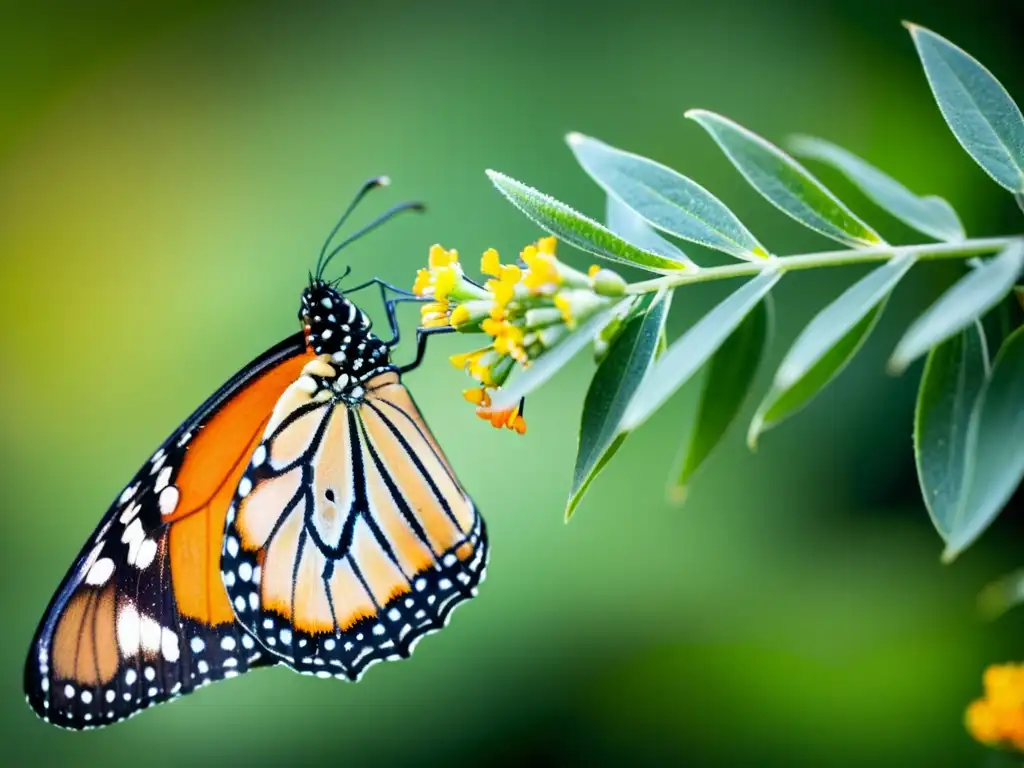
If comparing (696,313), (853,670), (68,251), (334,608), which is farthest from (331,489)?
(68,251)

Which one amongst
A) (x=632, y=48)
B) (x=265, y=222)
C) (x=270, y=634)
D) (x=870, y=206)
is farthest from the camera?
(x=265, y=222)

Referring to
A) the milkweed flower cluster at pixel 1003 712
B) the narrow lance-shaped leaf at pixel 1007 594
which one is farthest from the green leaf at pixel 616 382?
the milkweed flower cluster at pixel 1003 712

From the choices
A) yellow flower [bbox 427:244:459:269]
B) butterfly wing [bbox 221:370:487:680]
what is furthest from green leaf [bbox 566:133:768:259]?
butterfly wing [bbox 221:370:487:680]

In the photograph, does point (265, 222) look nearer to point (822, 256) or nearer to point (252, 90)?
point (252, 90)

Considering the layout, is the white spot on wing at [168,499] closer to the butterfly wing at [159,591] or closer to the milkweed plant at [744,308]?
the butterfly wing at [159,591]

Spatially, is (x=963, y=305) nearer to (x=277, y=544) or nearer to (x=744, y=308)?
(x=744, y=308)

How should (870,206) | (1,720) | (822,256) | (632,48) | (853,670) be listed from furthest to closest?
1. (632,48)
2. (1,720)
3. (853,670)
4. (870,206)
5. (822,256)
